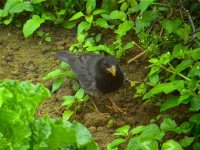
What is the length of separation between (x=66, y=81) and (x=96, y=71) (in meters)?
0.37

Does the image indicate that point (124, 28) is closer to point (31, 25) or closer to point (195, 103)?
point (31, 25)

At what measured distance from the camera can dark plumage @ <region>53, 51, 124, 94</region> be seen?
17.8 feet

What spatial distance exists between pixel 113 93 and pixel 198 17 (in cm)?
122

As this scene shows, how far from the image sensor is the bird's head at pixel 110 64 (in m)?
5.38

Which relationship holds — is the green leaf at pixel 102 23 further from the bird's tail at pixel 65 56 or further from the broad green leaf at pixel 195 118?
the broad green leaf at pixel 195 118

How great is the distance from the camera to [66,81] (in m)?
5.85

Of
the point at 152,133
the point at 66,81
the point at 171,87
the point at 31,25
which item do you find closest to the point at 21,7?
the point at 31,25

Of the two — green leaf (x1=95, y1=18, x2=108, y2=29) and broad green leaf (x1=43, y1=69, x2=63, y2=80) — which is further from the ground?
green leaf (x1=95, y1=18, x2=108, y2=29)

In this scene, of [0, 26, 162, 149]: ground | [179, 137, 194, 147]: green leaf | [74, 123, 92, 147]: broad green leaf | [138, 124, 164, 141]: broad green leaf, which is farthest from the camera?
[0, 26, 162, 149]: ground

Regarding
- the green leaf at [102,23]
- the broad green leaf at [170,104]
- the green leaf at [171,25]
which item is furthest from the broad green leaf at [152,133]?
the green leaf at [102,23]

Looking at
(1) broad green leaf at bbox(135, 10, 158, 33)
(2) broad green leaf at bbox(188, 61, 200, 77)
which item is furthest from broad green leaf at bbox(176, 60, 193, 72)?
(1) broad green leaf at bbox(135, 10, 158, 33)

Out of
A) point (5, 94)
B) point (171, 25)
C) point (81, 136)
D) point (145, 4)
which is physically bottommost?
point (171, 25)

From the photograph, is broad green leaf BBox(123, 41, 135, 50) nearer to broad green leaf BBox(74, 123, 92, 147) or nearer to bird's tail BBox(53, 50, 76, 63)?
bird's tail BBox(53, 50, 76, 63)

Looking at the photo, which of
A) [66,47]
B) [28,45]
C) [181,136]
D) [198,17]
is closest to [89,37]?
[66,47]
